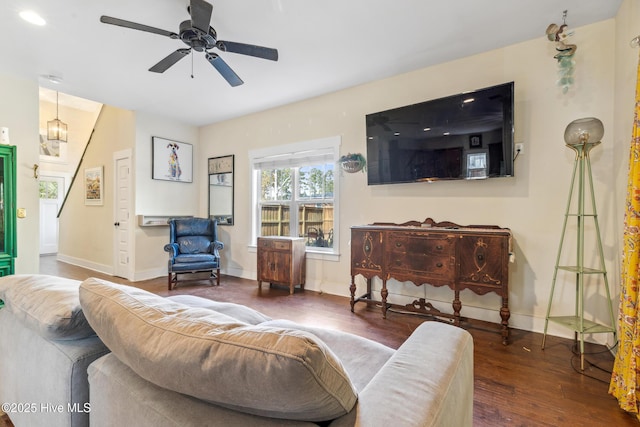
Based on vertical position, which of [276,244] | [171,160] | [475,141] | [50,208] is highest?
[171,160]

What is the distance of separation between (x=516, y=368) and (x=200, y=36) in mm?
3379

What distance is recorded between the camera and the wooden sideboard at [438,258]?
97.2 inches

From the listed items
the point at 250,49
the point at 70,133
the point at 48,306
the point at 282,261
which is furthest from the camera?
the point at 70,133

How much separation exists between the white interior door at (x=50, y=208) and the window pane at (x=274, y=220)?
6.09 meters

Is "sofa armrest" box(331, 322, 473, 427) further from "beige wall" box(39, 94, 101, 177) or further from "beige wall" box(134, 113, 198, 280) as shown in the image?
"beige wall" box(39, 94, 101, 177)

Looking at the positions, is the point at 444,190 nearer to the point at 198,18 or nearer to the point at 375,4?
the point at 375,4

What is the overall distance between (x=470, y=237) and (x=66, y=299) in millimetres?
2708

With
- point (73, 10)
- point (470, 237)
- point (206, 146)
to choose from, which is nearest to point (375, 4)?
point (470, 237)

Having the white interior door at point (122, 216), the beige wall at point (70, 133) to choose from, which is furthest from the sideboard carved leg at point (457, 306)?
the beige wall at point (70, 133)

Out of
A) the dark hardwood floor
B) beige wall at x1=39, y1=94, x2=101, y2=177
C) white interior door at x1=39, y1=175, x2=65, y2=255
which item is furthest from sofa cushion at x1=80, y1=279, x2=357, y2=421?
white interior door at x1=39, y1=175, x2=65, y2=255

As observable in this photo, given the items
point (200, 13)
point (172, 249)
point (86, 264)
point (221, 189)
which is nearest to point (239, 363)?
point (200, 13)

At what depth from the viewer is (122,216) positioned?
4797 mm

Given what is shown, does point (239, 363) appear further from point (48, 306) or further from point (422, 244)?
point (422, 244)

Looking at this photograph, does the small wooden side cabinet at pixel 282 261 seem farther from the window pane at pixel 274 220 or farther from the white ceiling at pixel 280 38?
the white ceiling at pixel 280 38
